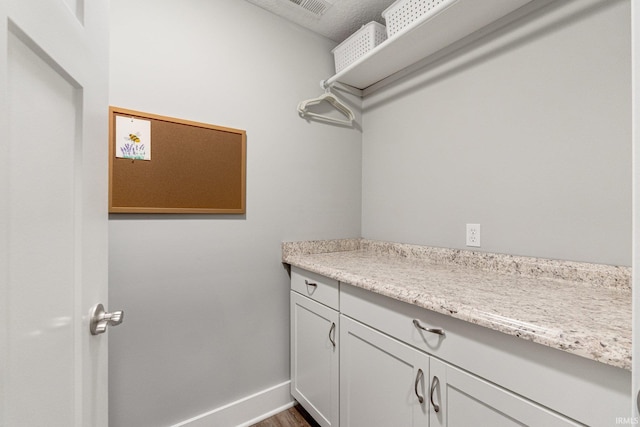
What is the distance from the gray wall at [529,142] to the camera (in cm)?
101

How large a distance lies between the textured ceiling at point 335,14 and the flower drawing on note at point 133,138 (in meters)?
0.99

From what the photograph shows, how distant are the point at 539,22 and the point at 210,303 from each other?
2018 mm

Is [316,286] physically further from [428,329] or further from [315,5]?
[315,5]

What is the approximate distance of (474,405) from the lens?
0.80 metres

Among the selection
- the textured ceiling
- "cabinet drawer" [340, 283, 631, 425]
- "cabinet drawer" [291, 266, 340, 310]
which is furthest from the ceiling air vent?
"cabinet drawer" [340, 283, 631, 425]

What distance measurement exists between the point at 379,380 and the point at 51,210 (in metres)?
1.15

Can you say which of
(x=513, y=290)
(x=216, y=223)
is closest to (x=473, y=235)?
(x=513, y=290)

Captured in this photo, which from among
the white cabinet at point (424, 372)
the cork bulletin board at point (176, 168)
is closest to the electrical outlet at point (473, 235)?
the white cabinet at point (424, 372)

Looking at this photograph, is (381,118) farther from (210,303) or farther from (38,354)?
(38,354)

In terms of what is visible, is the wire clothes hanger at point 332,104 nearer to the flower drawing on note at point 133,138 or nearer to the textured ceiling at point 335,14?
the textured ceiling at point 335,14

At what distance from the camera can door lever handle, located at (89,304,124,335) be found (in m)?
0.64

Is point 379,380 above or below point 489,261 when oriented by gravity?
below

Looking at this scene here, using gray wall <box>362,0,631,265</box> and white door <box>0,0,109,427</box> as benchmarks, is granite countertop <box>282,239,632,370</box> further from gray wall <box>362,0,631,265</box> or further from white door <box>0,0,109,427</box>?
white door <box>0,0,109,427</box>

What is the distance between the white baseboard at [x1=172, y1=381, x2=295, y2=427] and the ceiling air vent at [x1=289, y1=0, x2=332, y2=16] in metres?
2.27
